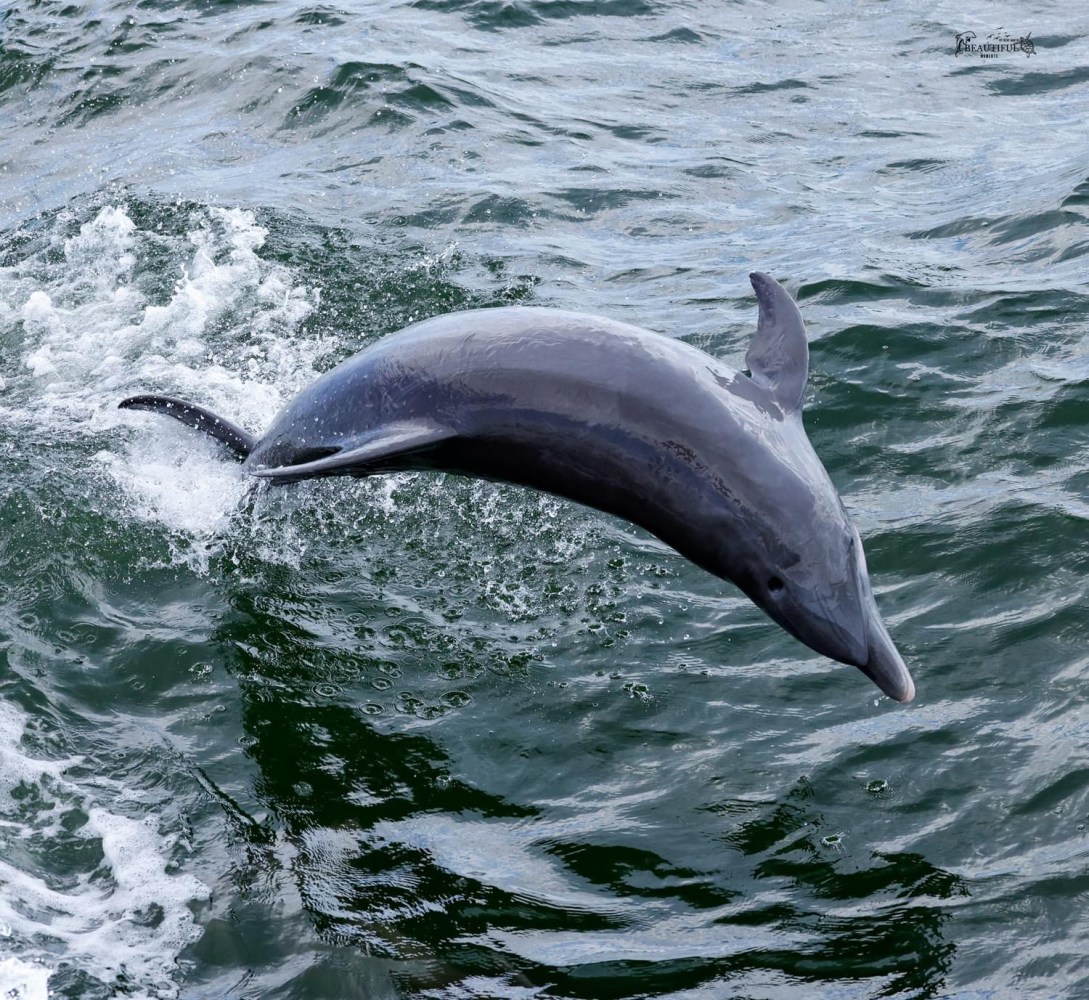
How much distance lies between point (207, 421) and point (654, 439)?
3670 millimetres

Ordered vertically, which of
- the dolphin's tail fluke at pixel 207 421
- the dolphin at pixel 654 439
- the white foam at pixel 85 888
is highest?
the dolphin at pixel 654 439

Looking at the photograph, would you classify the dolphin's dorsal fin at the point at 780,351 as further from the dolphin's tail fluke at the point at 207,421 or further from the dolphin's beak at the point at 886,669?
the dolphin's tail fluke at the point at 207,421

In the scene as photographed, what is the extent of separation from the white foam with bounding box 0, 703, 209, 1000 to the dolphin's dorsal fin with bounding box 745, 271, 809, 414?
358cm

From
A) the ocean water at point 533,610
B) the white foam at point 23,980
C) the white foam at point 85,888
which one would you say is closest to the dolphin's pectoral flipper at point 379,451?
the ocean water at point 533,610

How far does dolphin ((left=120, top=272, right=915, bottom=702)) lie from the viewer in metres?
5.98

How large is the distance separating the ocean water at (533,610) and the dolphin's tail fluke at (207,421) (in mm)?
895

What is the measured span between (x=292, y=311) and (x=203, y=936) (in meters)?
6.47

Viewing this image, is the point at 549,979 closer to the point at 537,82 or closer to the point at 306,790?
the point at 306,790

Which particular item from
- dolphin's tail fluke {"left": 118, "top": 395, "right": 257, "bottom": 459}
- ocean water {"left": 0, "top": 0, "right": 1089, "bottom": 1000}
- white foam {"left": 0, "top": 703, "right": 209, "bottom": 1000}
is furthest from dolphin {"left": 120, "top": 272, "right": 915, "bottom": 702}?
white foam {"left": 0, "top": 703, "right": 209, "bottom": 1000}

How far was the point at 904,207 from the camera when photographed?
542 inches

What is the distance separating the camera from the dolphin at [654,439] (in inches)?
236

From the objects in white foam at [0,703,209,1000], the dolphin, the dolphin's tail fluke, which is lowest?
white foam at [0,703,209,1000]

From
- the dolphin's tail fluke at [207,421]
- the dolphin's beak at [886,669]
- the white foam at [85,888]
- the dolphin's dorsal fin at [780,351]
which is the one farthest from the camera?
the dolphin's tail fluke at [207,421]

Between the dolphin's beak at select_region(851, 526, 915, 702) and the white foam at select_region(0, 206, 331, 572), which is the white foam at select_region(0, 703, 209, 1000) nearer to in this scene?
the white foam at select_region(0, 206, 331, 572)
